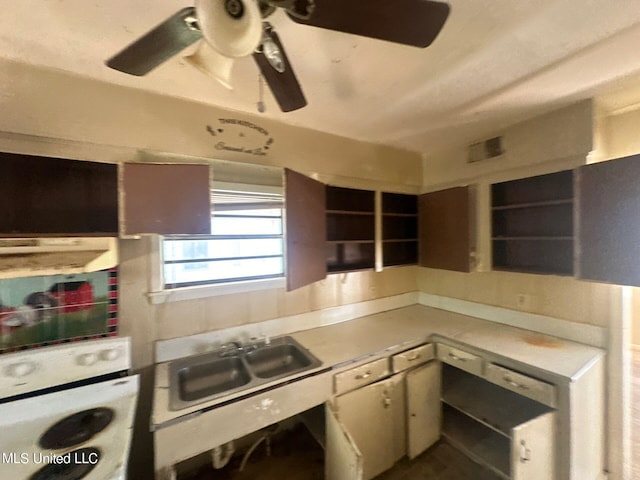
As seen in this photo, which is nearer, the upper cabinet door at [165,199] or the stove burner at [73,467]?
the stove burner at [73,467]

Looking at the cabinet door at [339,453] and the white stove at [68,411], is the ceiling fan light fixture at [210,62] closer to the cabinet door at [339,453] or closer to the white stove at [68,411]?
the white stove at [68,411]

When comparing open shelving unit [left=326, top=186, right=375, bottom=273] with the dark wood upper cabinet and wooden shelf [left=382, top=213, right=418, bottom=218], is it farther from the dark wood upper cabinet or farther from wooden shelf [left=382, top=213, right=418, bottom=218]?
the dark wood upper cabinet

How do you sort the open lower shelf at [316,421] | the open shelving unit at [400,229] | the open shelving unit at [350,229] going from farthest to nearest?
1. the open shelving unit at [400,229]
2. the open shelving unit at [350,229]
3. the open lower shelf at [316,421]

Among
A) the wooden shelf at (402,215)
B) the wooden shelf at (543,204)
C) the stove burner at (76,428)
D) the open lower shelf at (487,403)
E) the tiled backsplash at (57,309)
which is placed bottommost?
the open lower shelf at (487,403)

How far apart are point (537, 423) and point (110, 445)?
1.77 meters

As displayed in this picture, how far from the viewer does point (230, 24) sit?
2.20ft

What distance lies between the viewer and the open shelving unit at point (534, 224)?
1758mm

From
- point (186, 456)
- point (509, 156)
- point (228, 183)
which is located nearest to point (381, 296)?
point (509, 156)

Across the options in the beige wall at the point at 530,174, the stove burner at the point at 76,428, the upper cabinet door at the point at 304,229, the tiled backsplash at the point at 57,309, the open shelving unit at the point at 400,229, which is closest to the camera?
the stove burner at the point at 76,428

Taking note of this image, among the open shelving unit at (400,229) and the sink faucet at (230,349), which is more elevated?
the open shelving unit at (400,229)

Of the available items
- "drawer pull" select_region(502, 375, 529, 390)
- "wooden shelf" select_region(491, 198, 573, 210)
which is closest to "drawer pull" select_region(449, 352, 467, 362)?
"drawer pull" select_region(502, 375, 529, 390)

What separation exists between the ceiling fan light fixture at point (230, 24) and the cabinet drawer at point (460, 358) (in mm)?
1937

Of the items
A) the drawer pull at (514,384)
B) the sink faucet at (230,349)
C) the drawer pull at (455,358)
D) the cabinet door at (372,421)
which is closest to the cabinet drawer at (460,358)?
the drawer pull at (455,358)

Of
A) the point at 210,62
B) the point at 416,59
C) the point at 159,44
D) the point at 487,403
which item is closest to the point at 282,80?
the point at 210,62
